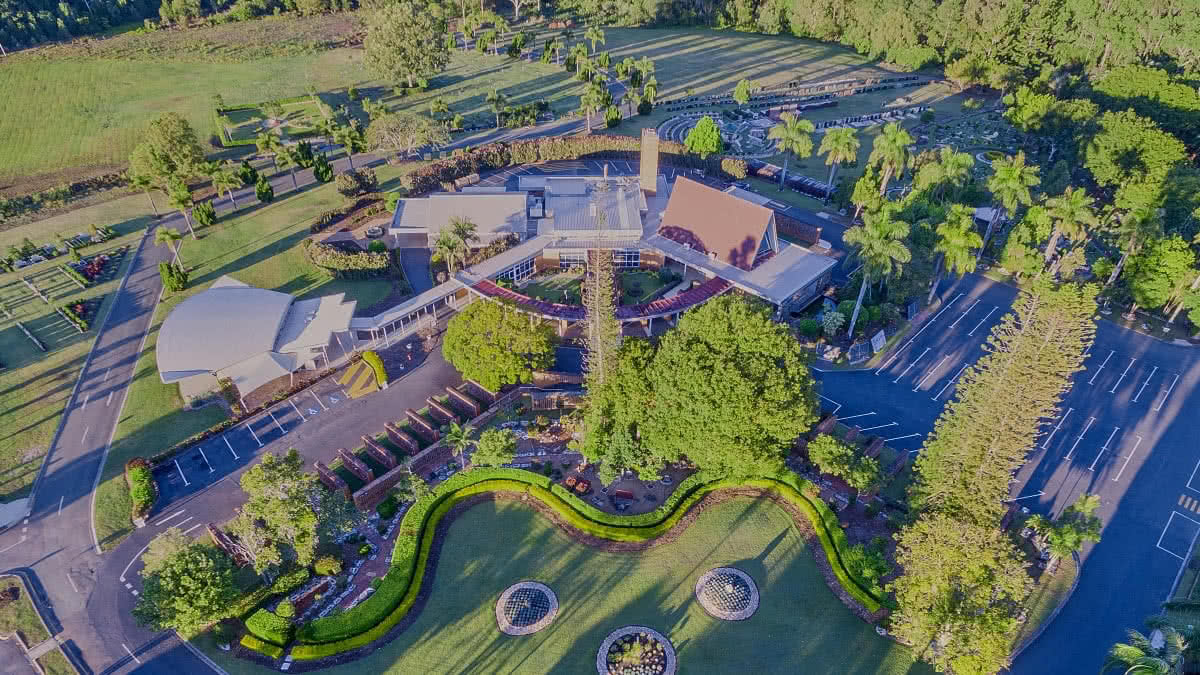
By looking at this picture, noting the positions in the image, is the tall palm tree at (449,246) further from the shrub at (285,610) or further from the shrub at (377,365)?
the shrub at (285,610)

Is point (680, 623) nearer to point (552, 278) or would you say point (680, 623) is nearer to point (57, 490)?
point (552, 278)

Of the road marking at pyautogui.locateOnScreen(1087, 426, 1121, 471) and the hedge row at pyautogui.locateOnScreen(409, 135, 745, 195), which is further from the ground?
the hedge row at pyautogui.locateOnScreen(409, 135, 745, 195)

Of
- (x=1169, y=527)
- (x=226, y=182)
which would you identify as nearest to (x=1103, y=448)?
(x=1169, y=527)

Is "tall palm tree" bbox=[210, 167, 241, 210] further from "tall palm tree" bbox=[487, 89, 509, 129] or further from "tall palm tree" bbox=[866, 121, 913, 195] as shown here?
"tall palm tree" bbox=[866, 121, 913, 195]

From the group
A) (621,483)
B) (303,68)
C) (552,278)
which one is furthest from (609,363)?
(303,68)

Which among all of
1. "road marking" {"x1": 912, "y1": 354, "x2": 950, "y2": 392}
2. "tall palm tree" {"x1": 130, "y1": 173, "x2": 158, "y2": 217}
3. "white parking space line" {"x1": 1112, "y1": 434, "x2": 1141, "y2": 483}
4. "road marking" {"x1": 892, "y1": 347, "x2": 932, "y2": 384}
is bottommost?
"white parking space line" {"x1": 1112, "y1": 434, "x2": 1141, "y2": 483}

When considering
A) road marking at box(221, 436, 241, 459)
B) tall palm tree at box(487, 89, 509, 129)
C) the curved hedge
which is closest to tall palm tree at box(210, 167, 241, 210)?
tall palm tree at box(487, 89, 509, 129)

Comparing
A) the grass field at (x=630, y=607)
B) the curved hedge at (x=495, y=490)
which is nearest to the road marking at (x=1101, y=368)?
the curved hedge at (x=495, y=490)
